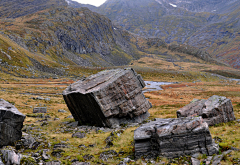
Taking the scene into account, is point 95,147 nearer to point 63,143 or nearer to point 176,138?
point 63,143

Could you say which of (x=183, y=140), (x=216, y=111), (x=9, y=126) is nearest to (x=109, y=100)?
(x=9, y=126)

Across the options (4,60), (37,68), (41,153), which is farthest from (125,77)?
(37,68)

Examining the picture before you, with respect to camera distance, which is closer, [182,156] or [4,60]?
[182,156]

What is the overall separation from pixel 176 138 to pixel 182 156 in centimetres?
163

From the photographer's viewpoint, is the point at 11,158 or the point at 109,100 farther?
the point at 109,100

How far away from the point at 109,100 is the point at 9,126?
1388 cm

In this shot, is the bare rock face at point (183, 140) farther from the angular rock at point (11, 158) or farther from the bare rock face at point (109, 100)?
the bare rock face at point (109, 100)

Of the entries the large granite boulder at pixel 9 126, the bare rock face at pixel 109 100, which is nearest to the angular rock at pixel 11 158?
the large granite boulder at pixel 9 126

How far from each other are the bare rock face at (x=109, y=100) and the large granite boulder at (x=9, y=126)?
9928 mm

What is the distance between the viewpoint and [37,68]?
145 metres

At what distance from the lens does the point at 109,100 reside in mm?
26531

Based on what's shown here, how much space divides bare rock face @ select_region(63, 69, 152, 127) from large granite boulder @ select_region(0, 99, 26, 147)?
32.6ft

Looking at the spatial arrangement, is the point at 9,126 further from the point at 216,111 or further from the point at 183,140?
the point at 216,111

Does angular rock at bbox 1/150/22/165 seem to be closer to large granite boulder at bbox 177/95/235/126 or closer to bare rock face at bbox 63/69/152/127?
bare rock face at bbox 63/69/152/127
